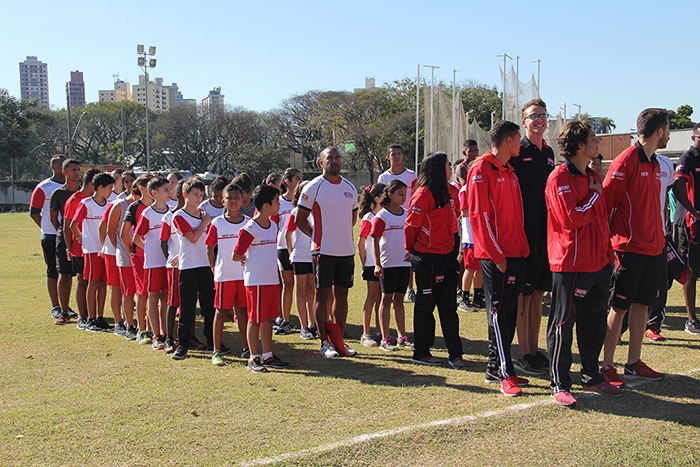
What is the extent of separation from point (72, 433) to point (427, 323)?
3.42 m

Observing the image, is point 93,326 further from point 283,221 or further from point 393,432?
point 393,432

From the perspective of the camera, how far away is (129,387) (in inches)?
232

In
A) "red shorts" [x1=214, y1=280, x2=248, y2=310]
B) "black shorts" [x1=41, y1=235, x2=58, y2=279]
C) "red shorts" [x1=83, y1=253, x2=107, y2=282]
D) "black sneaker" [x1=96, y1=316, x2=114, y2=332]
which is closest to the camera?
"red shorts" [x1=214, y1=280, x2=248, y2=310]

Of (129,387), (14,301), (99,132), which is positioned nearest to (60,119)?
(99,132)

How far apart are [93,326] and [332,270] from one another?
3756 mm

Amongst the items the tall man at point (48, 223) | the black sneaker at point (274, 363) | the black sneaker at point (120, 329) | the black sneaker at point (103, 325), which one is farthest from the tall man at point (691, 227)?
the tall man at point (48, 223)

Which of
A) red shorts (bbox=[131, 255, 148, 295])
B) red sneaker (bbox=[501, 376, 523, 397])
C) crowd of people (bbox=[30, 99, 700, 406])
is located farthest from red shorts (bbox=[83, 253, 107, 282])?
red sneaker (bbox=[501, 376, 523, 397])

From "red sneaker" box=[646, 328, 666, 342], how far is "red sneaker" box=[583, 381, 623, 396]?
2.20 metres

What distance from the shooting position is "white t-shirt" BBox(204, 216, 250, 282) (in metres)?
6.84

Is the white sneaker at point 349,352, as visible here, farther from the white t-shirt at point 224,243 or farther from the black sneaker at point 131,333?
the black sneaker at point 131,333

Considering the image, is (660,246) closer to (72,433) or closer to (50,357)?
(72,433)

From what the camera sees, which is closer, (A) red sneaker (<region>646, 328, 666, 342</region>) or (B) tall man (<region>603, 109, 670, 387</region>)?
(B) tall man (<region>603, 109, 670, 387</region>)

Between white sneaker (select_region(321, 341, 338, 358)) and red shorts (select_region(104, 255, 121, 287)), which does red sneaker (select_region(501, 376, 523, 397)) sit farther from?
red shorts (select_region(104, 255, 121, 287))

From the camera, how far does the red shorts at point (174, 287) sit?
24.1 ft
